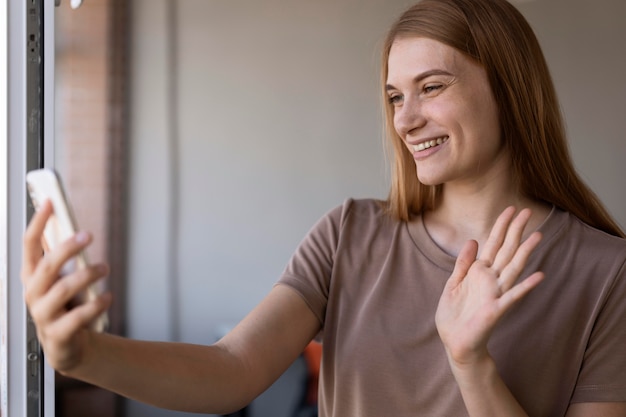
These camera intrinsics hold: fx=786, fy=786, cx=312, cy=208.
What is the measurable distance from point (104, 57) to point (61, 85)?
0.64 feet

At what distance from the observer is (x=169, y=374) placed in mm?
1238

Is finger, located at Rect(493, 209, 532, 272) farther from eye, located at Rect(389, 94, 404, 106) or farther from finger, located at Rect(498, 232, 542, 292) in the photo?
eye, located at Rect(389, 94, 404, 106)

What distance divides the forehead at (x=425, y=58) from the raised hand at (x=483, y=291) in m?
0.37

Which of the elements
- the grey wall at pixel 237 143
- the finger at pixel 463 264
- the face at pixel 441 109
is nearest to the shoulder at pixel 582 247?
the face at pixel 441 109

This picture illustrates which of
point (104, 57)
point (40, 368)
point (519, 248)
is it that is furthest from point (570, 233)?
point (104, 57)

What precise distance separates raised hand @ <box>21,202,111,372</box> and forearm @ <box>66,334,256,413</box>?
0.43 ft

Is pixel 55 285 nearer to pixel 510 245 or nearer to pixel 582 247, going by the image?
pixel 510 245

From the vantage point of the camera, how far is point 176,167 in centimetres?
295

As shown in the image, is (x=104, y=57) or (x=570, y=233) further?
(x=104, y=57)

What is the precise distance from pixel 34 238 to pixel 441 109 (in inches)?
33.1

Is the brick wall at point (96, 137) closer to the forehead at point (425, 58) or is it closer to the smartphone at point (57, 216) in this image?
the forehead at point (425, 58)

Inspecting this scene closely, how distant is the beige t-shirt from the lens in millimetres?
1455

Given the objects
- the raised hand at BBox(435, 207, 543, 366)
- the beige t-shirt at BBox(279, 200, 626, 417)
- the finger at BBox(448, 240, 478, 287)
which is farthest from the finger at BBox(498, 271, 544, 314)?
the beige t-shirt at BBox(279, 200, 626, 417)

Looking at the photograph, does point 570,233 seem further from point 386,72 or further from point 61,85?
point 61,85
